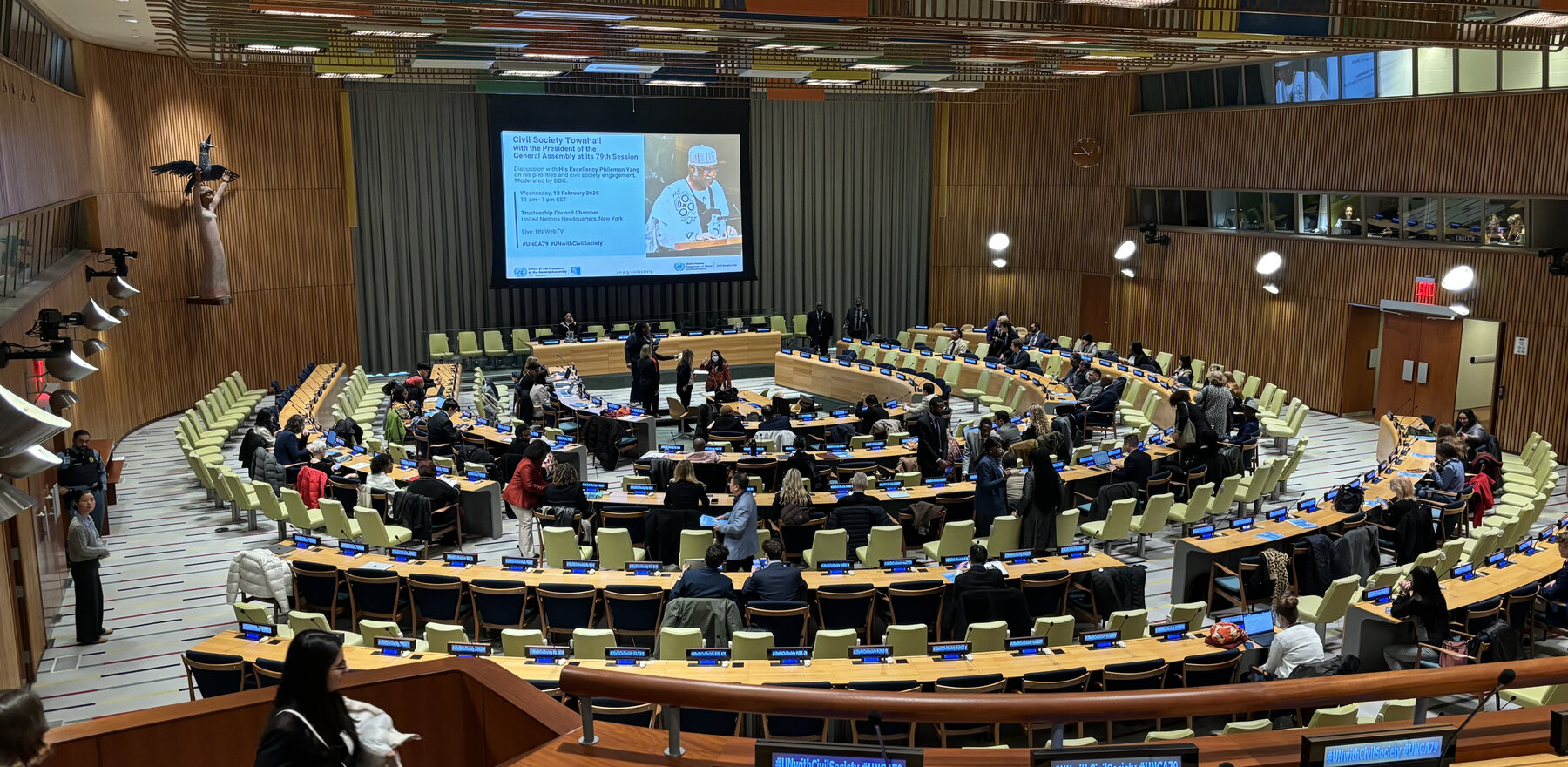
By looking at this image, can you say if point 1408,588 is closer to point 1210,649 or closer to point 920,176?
point 1210,649

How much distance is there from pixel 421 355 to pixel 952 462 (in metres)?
14.6

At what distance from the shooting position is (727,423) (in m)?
15.4

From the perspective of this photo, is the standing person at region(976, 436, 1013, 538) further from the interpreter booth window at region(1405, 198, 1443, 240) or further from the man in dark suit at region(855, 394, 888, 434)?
the interpreter booth window at region(1405, 198, 1443, 240)

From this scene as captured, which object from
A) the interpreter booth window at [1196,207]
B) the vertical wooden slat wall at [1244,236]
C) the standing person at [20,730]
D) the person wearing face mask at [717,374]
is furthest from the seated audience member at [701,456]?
the interpreter booth window at [1196,207]

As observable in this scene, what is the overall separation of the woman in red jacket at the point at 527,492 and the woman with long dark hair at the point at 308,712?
28.3 feet

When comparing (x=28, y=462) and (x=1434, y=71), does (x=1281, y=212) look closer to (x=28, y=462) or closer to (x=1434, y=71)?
(x=1434, y=71)

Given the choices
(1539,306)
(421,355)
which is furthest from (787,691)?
(421,355)

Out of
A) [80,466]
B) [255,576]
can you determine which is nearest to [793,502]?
[255,576]

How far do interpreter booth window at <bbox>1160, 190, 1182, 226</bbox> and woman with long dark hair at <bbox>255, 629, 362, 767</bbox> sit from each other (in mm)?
21545

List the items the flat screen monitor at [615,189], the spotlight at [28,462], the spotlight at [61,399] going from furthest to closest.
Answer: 1. the flat screen monitor at [615,189]
2. the spotlight at [61,399]
3. the spotlight at [28,462]

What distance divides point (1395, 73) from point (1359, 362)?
4776 mm

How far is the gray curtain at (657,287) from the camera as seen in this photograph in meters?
23.6

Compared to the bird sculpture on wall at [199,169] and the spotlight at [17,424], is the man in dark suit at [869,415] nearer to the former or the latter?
the spotlight at [17,424]

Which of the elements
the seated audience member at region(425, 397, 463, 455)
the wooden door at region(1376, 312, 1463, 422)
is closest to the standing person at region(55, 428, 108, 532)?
the seated audience member at region(425, 397, 463, 455)
